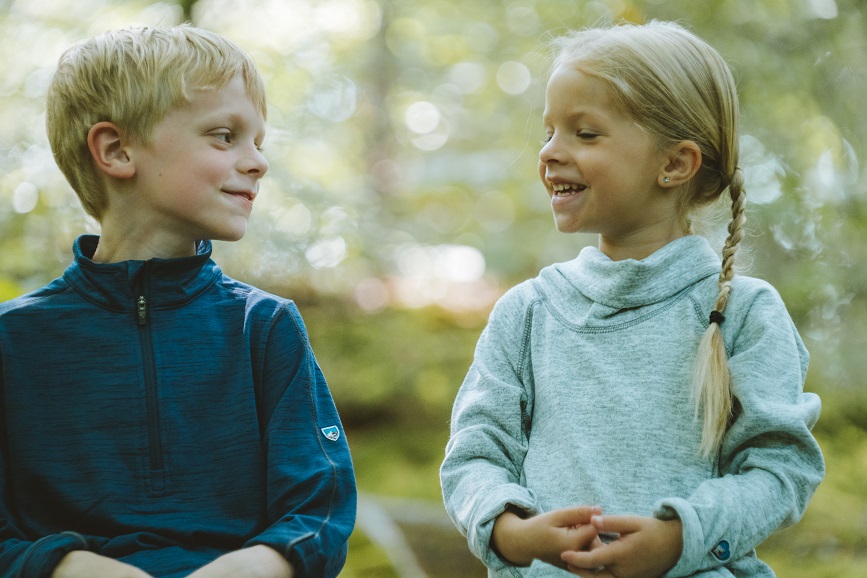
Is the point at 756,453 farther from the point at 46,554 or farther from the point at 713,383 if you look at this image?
the point at 46,554

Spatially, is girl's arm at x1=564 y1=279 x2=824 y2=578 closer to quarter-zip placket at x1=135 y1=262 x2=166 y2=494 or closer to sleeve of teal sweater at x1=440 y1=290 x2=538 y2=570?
sleeve of teal sweater at x1=440 y1=290 x2=538 y2=570

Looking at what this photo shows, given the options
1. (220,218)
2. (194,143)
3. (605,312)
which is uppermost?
(194,143)

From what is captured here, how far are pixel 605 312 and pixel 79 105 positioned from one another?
3.49 ft

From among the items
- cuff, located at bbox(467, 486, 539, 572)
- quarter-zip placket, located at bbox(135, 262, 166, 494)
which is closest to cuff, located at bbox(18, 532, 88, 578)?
quarter-zip placket, located at bbox(135, 262, 166, 494)

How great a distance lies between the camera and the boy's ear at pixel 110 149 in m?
1.63

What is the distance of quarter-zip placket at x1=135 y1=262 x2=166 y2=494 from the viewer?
1.48 m

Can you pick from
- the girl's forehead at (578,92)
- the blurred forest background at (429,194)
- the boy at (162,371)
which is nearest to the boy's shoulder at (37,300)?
the boy at (162,371)

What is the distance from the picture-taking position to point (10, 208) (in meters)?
3.46

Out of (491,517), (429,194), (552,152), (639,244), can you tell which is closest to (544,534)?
(491,517)

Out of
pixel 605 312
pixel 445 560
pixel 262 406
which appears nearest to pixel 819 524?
pixel 445 560

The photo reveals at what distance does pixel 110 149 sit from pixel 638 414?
1.09 m

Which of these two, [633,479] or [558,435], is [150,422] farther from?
[633,479]

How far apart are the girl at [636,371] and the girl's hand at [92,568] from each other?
0.56 metres

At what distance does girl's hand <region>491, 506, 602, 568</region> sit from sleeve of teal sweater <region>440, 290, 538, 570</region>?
0.07 ft
